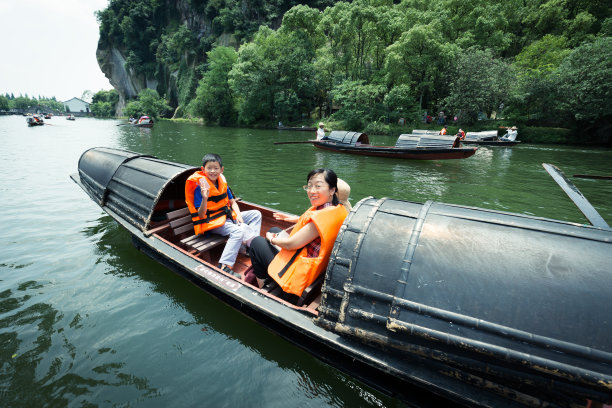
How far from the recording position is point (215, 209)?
14.2 feet

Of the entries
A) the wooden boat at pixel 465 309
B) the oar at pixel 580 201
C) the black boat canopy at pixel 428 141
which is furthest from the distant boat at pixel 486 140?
the wooden boat at pixel 465 309

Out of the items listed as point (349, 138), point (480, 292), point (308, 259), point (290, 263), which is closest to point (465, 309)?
point (480, 292)

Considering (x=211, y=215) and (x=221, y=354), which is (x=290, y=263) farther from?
(x=211, y=215)

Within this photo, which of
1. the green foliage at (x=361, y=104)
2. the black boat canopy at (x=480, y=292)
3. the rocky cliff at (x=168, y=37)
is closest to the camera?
the black boat canopy at (x=480, y=292)

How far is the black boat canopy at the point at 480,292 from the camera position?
1496 mm

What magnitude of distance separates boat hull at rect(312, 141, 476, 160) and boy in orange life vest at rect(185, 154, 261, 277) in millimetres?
11370

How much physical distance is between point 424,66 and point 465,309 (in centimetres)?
3238

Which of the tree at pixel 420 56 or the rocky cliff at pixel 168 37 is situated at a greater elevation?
the rocky cliff at pixel 168 37

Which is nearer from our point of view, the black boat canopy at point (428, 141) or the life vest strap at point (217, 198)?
the life vest strap at point (217, 198)

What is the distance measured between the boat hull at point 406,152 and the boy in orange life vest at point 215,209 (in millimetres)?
11370

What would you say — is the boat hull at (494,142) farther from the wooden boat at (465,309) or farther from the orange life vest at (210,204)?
the wooden boat at (465,309)

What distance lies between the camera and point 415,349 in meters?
1.87

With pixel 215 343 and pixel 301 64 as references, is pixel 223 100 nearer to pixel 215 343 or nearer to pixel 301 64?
pixel 301 64

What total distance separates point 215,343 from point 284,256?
138 cm
